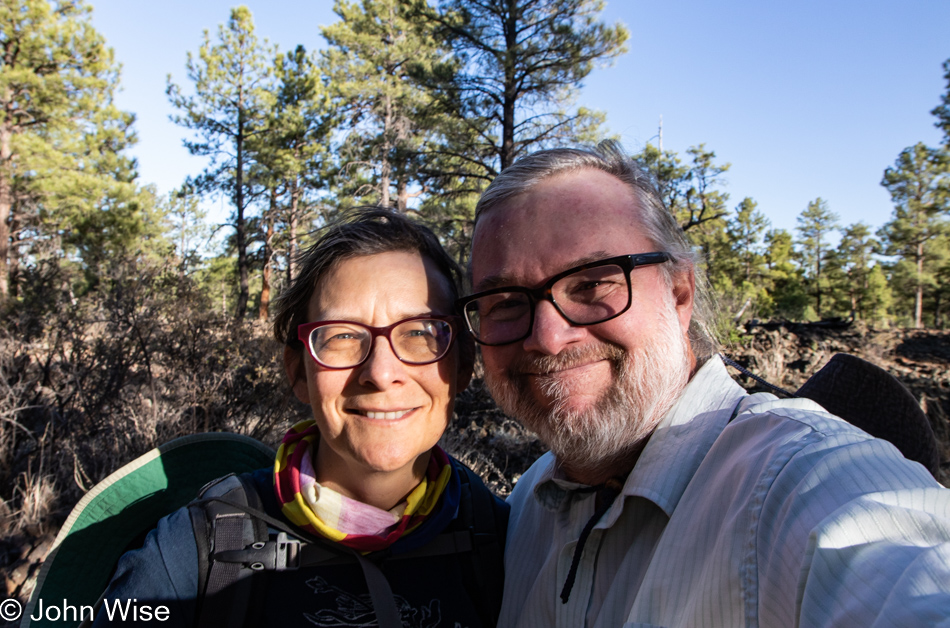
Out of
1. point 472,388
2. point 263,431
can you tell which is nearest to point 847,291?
point 472,388

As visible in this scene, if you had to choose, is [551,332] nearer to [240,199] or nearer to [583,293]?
[583,293]

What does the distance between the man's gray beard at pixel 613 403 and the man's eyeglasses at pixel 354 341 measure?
31 centimetres

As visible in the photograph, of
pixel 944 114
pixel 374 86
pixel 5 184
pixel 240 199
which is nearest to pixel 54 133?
pixel 5 184

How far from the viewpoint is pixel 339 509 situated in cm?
149

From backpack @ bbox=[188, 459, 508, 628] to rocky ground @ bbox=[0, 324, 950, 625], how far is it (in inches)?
131

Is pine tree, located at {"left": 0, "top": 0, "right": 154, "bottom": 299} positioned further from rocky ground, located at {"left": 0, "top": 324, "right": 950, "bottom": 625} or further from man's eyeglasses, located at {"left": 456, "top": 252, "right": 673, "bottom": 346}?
man's eyeglasses, located at {"left": 456, "top": 252, "right": 673, "bottom": 346}

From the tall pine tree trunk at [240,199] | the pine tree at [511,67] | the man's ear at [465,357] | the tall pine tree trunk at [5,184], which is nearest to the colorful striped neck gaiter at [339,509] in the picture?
the man's ear at [465,357]

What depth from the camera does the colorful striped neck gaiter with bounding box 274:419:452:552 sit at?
4.80 ft

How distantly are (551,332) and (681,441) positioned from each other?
0.41m

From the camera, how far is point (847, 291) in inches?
1528

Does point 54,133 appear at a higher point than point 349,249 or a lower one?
higher

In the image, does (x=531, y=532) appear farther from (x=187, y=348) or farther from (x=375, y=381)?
(x=187, y=348)

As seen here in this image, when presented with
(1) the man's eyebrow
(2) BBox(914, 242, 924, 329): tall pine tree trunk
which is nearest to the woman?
(1) the man's eyebrow

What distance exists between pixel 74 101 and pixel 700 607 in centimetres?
2120
